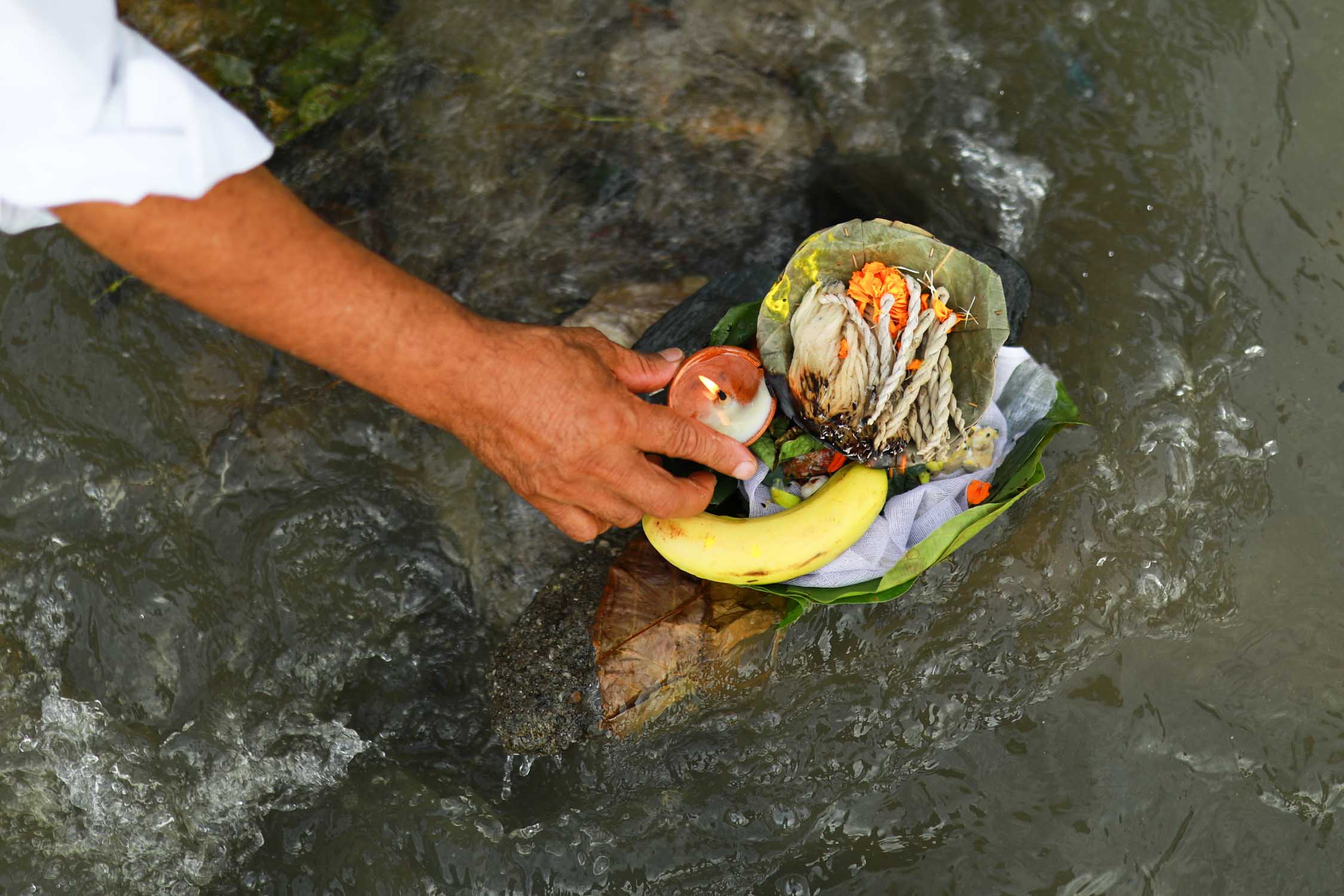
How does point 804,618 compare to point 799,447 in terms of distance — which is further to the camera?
point 804,618

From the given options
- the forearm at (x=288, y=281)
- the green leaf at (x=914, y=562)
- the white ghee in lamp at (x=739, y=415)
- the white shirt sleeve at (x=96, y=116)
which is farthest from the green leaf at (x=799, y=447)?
the white shirt sleeve at (x=96, y=116)

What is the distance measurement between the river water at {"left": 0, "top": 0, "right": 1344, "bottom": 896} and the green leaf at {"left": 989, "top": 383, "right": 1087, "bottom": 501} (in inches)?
17.5

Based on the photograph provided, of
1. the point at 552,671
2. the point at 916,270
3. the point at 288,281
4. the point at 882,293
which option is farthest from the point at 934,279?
the point at 552,671

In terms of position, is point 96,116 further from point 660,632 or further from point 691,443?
point 660,632

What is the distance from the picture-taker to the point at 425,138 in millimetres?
3090

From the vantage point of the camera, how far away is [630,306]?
2.96m

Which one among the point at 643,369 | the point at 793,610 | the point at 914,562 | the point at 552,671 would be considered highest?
the point at 643,369

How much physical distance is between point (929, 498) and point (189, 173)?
1742 millimetres

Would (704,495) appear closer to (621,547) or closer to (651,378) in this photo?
(651,378)

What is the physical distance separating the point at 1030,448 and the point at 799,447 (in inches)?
23.1

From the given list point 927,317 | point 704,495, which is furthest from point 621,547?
point 927,317

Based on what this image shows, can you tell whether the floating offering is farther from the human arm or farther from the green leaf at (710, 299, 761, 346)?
the human arm

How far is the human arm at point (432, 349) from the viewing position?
1533 mm

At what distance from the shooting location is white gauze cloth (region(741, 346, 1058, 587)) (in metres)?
2.22
